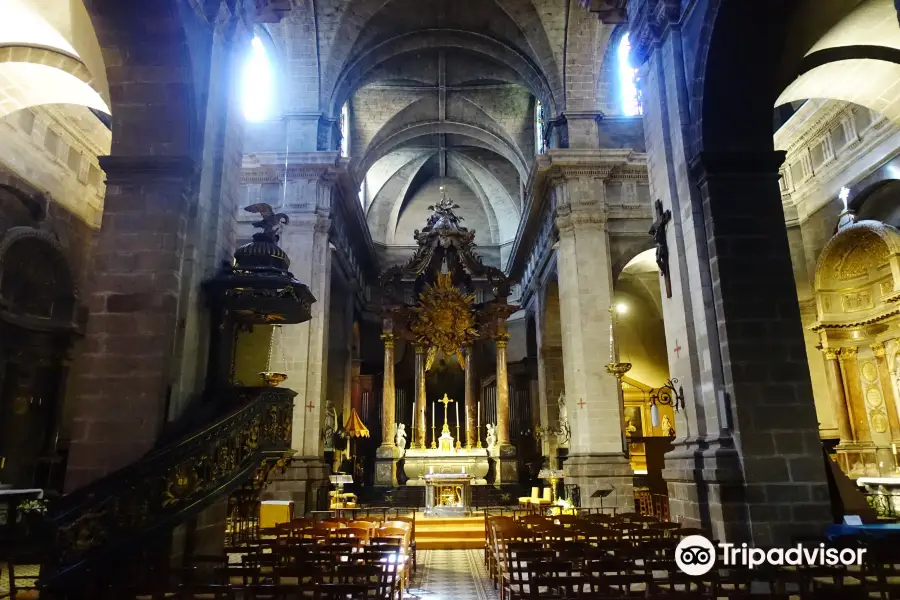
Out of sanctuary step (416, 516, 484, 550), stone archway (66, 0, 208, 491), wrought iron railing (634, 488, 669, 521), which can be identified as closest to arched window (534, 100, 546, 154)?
wrought iron railing (634, 488, 669, 521)

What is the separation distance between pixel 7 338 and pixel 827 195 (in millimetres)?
17299

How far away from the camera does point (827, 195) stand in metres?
13.4

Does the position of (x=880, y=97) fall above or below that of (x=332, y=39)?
below

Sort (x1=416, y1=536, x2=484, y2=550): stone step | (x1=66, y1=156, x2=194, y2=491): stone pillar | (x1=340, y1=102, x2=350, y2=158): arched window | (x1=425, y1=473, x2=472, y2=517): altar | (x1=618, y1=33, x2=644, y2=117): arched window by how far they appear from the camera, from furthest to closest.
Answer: (x1=340, y1=102, x2=350, y2=158): arched window, (x1=618, y1=33, x2=644, y2=117): arched window, (x1=425, y1=473, x2=472, y2=517): altar, (x1=416, y1=536, x2=484, y2=550): stone step, (x1=66, y1=156, x2=194, y2=491): stone pillar

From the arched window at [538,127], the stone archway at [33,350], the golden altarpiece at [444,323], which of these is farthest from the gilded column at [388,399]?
the stone archway at [33,350]

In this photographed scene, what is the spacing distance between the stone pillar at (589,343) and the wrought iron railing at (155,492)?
28.1 feet

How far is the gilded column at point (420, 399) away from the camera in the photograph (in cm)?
1780

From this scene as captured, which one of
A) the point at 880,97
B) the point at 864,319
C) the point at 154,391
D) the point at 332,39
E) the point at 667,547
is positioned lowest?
the point at 667,547

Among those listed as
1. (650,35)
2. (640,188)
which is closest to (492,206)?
(640,188)

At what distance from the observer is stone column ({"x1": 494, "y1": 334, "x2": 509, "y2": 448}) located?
17484 mm

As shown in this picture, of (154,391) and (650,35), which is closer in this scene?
(154,391)

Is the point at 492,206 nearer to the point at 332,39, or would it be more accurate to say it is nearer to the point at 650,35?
the point at 332,39

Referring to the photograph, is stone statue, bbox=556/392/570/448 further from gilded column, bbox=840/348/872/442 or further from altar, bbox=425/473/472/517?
gilded column, bbox=840/348/872/442

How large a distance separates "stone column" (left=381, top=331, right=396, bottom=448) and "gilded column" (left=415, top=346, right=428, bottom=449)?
763 millimetres
